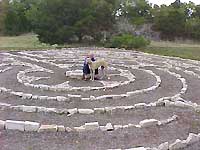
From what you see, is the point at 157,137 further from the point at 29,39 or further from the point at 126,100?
the point at 29,39

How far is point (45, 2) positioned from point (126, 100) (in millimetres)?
17615

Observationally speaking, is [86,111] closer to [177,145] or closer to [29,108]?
[29,108]

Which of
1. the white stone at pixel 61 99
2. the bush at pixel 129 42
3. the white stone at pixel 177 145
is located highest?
the bush at pixel 129 42

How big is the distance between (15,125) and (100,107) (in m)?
2.94

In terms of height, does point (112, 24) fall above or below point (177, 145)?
above

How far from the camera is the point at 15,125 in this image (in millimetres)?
10609

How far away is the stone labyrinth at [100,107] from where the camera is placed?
32.7ft

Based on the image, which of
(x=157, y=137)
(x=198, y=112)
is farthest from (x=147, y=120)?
(x=198, y=112)

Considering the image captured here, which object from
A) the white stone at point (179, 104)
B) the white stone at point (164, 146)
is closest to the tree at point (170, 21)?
the white stone at point (179, 104)

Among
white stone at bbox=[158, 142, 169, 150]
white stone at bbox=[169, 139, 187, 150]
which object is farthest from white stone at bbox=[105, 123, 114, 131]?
white stone at bbox=[169, 139, 187, 150]

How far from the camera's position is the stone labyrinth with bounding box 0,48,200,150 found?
9969 millimetres

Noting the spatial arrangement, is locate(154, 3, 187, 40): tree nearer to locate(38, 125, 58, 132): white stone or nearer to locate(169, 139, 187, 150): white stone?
locate(38, 125, 58, 132): white stone

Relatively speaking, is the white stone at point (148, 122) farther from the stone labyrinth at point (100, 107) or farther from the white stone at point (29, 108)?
the white stone at point (29, 108)

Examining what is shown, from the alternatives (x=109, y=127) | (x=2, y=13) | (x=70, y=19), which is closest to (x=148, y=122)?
(x=109, y=127)
